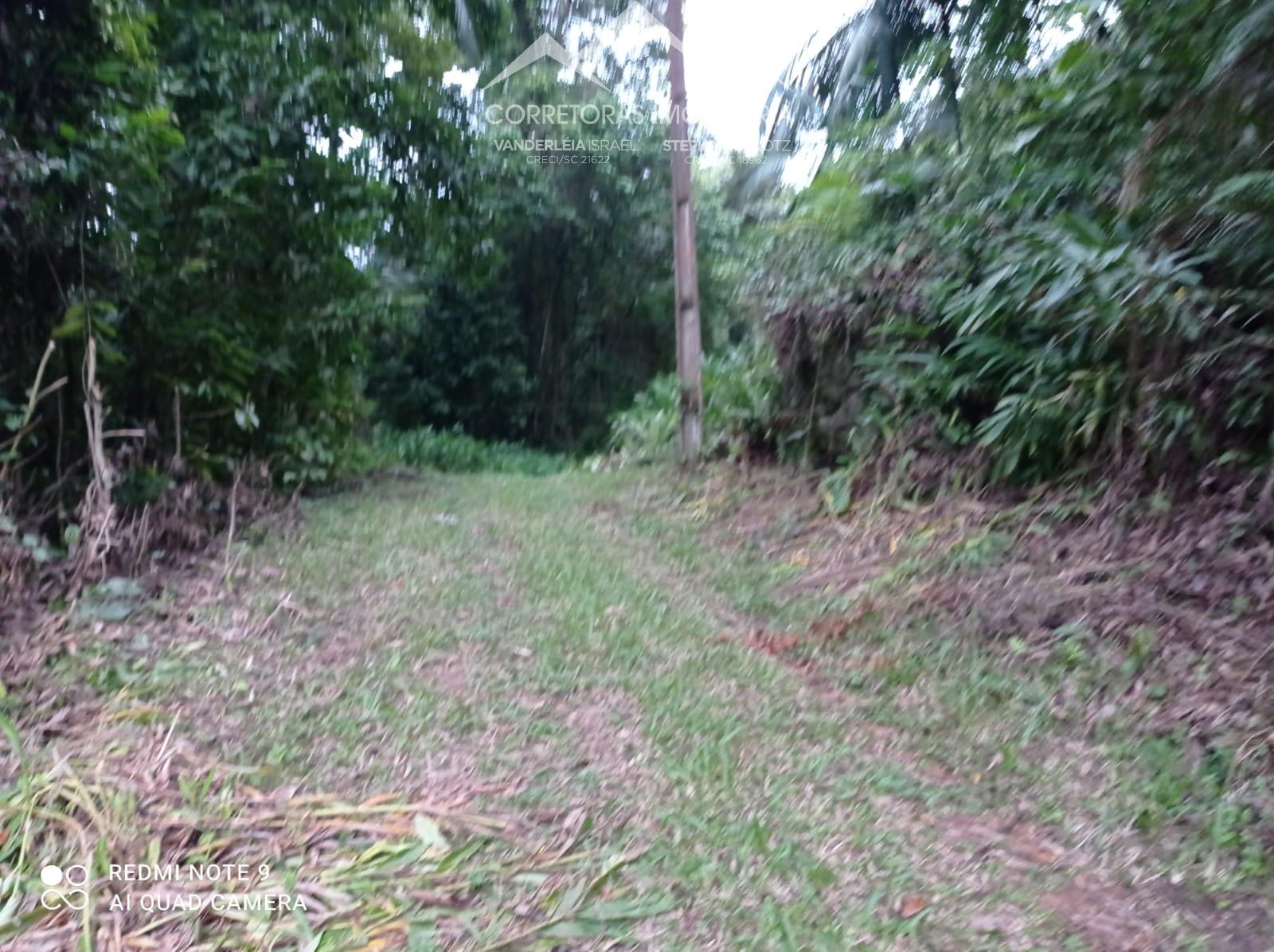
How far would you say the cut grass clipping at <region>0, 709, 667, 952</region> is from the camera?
2559 mm

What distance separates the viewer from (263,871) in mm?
2797

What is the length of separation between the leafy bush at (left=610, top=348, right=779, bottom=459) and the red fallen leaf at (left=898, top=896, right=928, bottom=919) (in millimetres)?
6408

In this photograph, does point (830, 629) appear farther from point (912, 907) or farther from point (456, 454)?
point (456, 454)

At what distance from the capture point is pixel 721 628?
5.30 metres

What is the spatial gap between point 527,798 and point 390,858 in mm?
554

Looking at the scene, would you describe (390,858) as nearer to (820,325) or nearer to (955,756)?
(955,756)

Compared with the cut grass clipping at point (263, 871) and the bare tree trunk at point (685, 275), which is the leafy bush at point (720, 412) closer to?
the bare tree trunk at point (685, 275)

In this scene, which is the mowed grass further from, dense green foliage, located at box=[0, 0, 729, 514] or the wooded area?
dense green foliage, located at box=[0, 0, 729, 514]

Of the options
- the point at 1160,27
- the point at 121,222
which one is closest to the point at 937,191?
the point at 1160,27

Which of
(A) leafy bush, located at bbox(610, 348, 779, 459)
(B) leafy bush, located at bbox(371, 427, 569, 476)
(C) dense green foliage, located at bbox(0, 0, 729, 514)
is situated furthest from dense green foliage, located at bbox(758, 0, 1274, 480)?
(B) leafy bush, located at bbox(371, 427, 569, 476)

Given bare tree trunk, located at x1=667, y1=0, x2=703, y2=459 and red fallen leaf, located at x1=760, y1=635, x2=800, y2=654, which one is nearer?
red fallen leaf, located at x1=760, y1=635, x2=800, y2=654

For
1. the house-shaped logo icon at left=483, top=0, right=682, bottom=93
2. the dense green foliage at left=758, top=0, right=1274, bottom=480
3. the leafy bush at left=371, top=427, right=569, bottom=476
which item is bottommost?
the leafy bush at left=371, top=427, right=569, bottom=476

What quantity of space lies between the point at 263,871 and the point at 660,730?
5.28 ft

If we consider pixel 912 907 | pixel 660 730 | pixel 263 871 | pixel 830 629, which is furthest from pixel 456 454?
pixel 912 907
